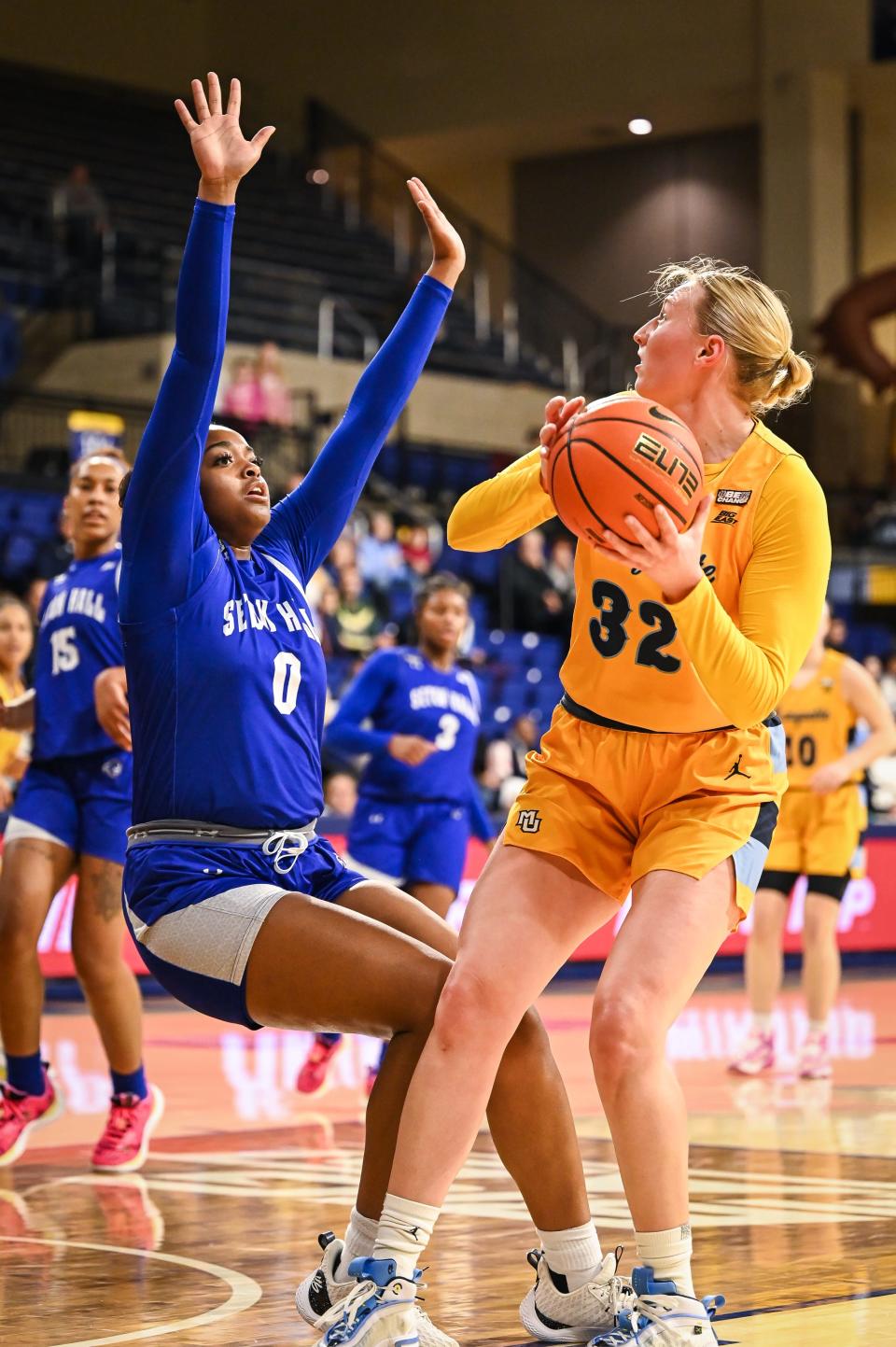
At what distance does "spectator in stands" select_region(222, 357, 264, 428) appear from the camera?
1797cm

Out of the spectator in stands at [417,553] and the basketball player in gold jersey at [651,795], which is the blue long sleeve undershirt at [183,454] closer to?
the basketball player in gold jersey at [651,795]

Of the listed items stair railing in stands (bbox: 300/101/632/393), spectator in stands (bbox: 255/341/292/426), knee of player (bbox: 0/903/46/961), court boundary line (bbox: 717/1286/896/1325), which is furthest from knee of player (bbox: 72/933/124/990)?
stair railing in stands (bbox: 300/101/632/393)

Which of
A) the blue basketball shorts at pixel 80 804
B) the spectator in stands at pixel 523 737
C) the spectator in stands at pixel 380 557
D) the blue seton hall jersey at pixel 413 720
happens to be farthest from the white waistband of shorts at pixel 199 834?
the spectator in stands at pixel 380 557

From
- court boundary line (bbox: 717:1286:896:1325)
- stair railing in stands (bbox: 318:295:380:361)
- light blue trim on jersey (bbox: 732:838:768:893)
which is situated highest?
stair railing in stands (bbox: 318:295:380:361)

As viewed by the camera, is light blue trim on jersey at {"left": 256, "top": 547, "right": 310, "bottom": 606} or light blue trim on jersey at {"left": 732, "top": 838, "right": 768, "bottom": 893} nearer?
light blue trim on jersey at {"left": 732, "top": 838, "right": 768, "bottom": 893}

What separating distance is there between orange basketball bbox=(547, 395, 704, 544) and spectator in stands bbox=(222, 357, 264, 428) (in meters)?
14.5

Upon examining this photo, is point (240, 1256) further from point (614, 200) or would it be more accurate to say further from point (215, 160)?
point (614, 200)

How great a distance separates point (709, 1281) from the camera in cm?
444

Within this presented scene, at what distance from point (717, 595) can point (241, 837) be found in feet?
3.47

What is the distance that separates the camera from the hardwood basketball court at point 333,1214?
410 centimetres

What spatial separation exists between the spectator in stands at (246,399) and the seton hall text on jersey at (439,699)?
965 centimetres

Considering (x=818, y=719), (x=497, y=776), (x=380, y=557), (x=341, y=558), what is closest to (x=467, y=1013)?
(x=818, y=719)

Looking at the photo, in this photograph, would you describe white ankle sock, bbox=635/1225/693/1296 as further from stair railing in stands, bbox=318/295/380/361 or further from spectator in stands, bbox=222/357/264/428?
stair railing in stands, bbox=318/295/380/361

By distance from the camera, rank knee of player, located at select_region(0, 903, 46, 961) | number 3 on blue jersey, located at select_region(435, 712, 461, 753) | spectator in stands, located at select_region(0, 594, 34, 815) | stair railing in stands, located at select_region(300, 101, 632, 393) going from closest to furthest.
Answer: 1. knee of player, located at select_region(0, 903, 46, 961)
2. number 3 on blue jersey, located at select_region(435, 712, 461, 753)
3. spectator in stands, located at select_region(0, 594, 34, 815)
4. stair railing in stands, located at select_region(300, 101, 632, 393)
